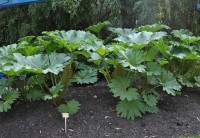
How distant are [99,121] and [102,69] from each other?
0.55 meters

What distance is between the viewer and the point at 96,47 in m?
3.42

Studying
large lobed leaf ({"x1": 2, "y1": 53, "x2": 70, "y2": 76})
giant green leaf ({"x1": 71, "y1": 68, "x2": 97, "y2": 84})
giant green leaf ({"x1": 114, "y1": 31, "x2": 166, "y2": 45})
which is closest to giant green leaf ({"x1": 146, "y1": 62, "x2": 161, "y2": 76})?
giant green leaf ({"x1": 114, "y1": 31, "x2": 166, "y2": 45})

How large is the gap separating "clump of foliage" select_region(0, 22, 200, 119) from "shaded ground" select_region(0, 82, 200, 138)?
102 millimetres

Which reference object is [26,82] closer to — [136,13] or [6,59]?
[6,59]

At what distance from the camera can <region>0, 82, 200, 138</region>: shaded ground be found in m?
3.10

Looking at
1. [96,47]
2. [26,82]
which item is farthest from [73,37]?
[26,82]

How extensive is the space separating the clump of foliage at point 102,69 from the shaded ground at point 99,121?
0.34 ft

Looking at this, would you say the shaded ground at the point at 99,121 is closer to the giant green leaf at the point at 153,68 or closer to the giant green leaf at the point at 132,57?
the giant green leaf at the point at 153,68

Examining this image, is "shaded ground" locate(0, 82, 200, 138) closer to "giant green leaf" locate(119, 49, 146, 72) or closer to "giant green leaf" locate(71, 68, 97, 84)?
"giant green leaf" locate(71, 68, 97, 84)

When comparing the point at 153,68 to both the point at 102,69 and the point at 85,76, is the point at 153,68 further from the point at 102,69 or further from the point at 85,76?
the point at 85,76

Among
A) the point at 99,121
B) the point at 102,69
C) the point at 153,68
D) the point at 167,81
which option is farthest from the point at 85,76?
the point at 167,81

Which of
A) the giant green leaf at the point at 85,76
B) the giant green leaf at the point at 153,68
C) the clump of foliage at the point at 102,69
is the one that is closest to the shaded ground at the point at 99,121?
the clump of foliage at the point at 102,69

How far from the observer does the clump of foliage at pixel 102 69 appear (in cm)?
317

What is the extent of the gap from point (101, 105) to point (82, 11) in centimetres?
336
